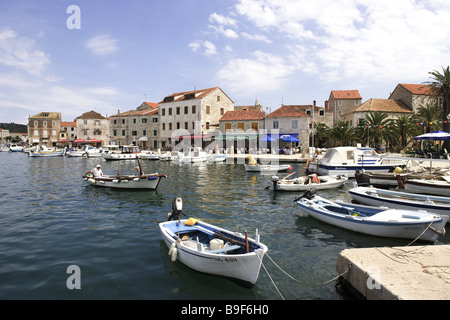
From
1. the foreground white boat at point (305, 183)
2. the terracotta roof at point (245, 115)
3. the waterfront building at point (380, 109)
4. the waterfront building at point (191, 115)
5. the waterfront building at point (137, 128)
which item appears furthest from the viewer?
the waterfront building at point (137, 128)

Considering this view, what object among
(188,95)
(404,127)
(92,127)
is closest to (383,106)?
(404,127)

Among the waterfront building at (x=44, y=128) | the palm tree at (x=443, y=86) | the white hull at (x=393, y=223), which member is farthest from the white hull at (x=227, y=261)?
the waterfront building at (x=44, y=128)

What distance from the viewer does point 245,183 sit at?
21.0 m

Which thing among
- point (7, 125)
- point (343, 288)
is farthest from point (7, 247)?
point (7, 125)

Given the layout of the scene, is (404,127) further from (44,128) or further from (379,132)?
(44,128)

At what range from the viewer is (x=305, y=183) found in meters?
18.1

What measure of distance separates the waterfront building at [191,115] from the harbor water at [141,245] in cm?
3582

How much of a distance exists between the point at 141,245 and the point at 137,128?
56880 mm

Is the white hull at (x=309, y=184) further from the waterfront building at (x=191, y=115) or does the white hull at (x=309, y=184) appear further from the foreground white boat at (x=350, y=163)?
the waterfront building at (x=191, y=115)

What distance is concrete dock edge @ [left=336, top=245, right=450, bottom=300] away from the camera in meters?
4.94

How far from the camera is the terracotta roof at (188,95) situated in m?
53.5

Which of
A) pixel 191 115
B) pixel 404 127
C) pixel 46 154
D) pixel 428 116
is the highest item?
pixel 191 115

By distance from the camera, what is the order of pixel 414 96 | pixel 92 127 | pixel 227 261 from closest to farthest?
1. pixel 227 261
2. pixel 414 96
3. pixel 92 127

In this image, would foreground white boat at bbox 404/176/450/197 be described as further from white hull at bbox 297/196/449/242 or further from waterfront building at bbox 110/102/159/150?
waterfront building at bbox 110/102/159/150
